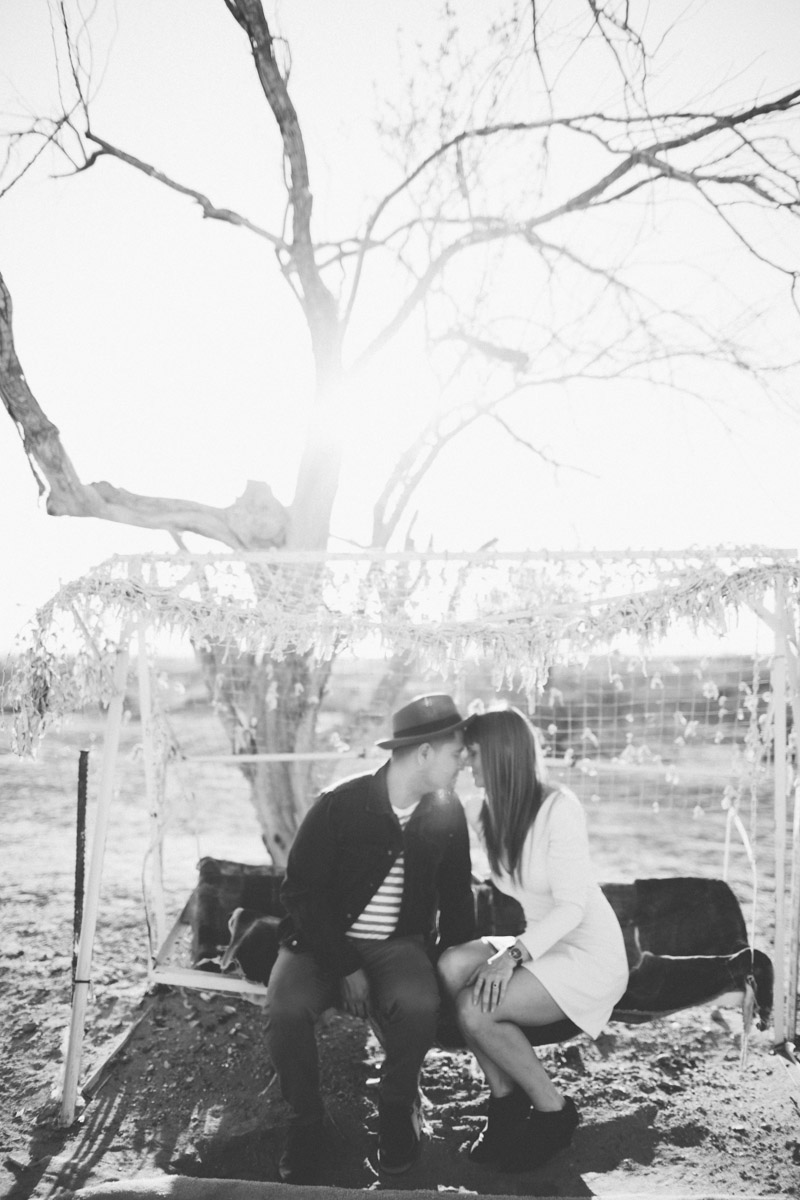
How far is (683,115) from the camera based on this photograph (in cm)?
439

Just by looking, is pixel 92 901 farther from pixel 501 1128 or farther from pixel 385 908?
pixel 501 1128

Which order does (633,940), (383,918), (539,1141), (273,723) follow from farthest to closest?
(273,723) < (633,940) < (383,918) < (539,1141)

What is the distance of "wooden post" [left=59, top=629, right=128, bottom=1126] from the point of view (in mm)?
2750

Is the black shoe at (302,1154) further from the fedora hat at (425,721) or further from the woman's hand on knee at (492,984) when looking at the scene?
the fedora hat at (425,721)

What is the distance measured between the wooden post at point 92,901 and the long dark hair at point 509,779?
52.2 inches

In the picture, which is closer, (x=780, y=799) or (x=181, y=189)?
(x=780, y=799)

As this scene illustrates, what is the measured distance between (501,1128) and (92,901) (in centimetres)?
161

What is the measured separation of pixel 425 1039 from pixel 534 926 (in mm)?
497

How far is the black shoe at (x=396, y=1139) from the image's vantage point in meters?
2.45

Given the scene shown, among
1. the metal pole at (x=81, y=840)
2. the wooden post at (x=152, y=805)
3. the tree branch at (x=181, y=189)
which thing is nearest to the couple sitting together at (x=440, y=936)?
the metal pole at (x=81, y=840)

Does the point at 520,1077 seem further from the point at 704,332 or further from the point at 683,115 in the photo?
the point at 683,115

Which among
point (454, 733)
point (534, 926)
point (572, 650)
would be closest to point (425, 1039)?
point (534, 926)

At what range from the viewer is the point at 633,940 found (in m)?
3.46

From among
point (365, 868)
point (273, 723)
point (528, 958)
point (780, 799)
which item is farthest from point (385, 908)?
point (273, 723)
